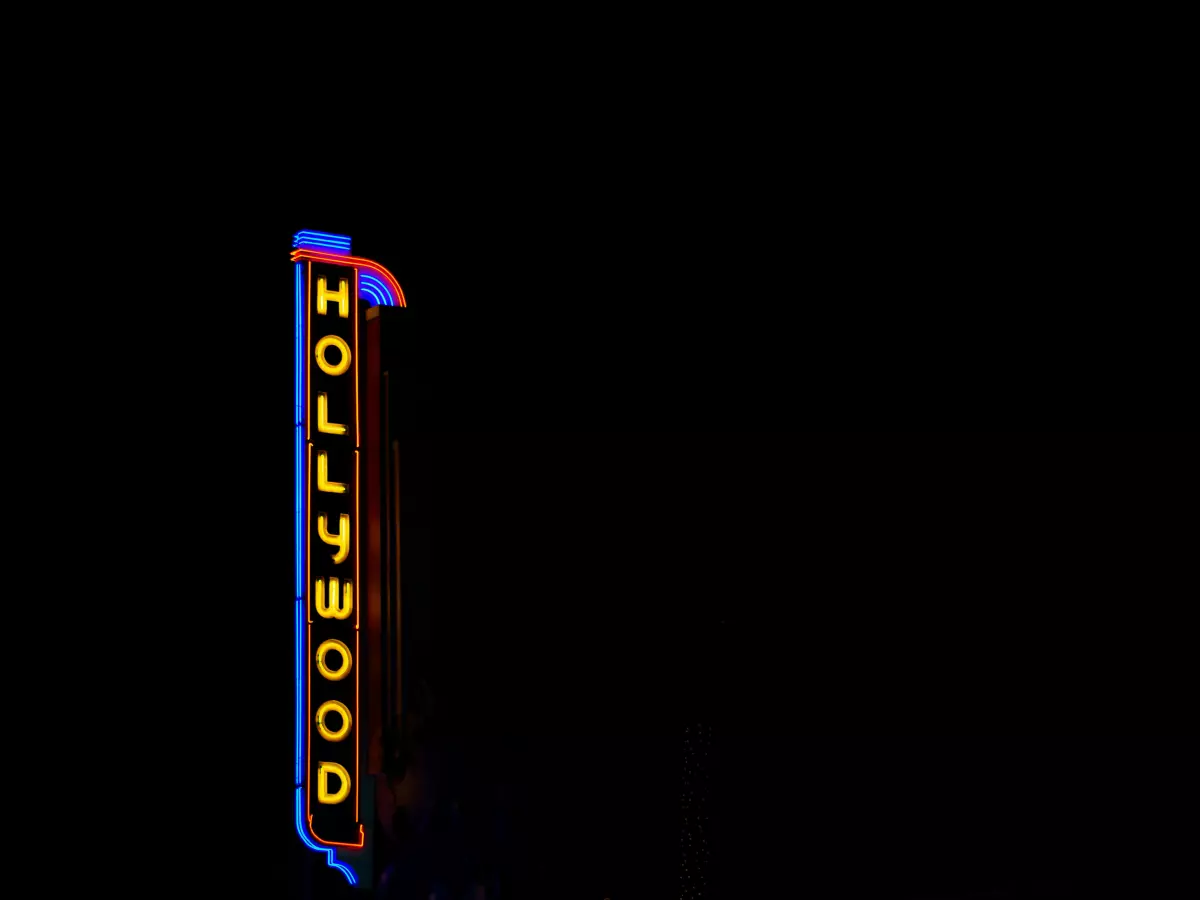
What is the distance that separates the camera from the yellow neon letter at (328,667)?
1171 cm

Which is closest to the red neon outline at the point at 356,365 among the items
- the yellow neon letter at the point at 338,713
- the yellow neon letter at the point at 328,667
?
the yellow neon letter at the point at 328,667

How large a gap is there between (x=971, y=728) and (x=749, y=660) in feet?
5.01

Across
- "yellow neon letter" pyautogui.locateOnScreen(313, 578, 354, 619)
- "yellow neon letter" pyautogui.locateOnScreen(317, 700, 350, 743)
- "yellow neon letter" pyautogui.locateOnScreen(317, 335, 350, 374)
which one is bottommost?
"yellow neon letter" pyautogui.locateOnScreen(317, 700, 350, 743)

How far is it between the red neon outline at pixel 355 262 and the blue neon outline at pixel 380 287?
0.03 metres

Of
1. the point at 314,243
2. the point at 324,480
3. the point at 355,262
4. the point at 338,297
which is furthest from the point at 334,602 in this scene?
the point at 314,243

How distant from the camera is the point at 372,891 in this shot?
11.6 metres

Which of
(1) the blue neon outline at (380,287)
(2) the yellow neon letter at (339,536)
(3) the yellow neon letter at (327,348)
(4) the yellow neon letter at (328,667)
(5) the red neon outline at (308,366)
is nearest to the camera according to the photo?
(4) the yellow neon letter at (328,667)

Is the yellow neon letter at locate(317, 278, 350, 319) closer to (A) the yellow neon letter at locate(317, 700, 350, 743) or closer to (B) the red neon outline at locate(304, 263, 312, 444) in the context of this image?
(B) the red neon outline at locate(304, 263, 312, 444)

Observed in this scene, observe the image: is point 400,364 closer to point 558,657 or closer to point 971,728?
point 558,657

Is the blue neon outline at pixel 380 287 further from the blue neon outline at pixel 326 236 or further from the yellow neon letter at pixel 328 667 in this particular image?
the yellow neon letter at pixel 328 667

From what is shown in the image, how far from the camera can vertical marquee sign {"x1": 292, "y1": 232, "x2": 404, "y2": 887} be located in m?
11.6

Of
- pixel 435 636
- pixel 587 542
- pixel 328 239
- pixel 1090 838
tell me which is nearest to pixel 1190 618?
pixel 1090 838

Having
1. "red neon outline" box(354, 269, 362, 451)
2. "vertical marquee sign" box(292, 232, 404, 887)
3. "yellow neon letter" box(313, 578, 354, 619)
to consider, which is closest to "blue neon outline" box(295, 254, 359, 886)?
"vertical marquee sign" box(292, 232, 404, 887)

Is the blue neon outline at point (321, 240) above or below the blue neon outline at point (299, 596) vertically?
above
